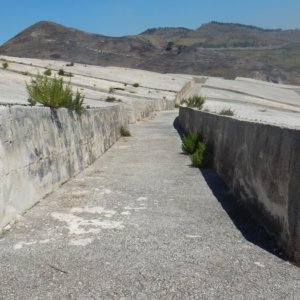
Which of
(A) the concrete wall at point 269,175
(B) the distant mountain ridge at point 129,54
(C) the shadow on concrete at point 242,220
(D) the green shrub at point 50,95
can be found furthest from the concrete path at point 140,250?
(B) the distant mountain ridge at point 129,54

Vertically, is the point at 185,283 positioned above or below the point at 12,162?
below

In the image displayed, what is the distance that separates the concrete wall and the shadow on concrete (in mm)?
95

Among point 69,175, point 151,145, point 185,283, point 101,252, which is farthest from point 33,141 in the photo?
point 151,145

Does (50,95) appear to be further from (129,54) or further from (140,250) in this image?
(129,54)

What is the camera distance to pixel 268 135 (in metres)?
6.09

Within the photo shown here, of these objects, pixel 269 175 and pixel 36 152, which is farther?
pixel 36 152

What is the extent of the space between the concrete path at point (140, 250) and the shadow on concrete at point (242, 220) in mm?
13

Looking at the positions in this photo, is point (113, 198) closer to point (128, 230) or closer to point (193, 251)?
point (128, 230)

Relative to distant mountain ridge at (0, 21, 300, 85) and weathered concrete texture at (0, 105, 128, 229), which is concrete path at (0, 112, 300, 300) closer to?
weathered concrete texture at (0, 105, 128, 229)

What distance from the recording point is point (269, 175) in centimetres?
585

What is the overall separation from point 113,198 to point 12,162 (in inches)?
81.0

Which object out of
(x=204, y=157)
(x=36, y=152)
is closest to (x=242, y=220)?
(x=36, y=152)

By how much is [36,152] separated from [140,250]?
9.44 feet

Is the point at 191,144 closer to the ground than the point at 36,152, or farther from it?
closer to the ground
